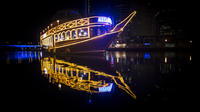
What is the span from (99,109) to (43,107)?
0.74 m

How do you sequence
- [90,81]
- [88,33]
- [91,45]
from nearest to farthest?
[90,81] < [88,33] < [91,45]

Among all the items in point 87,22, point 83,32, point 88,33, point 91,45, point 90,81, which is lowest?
point 90,81

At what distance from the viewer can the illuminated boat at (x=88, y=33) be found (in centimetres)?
1173

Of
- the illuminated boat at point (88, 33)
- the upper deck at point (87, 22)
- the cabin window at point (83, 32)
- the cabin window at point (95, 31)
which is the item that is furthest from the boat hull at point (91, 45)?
the upper deck at point (87, 22)

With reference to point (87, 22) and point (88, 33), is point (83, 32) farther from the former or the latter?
point (87, 22)

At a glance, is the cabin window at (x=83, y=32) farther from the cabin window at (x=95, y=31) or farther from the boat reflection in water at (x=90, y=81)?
the boat reflection in water at (x=90, y=81)

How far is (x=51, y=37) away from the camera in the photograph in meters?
15.3

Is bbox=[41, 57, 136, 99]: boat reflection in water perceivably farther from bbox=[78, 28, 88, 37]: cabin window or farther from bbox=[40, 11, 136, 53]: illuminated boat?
bbox=[78, 28, 88, 37]: cabin window

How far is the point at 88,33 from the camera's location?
11.8 metres

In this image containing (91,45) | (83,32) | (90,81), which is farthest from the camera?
(91,45)

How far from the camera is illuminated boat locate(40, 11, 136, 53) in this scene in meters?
11.7

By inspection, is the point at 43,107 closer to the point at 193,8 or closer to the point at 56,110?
the point at 56,110

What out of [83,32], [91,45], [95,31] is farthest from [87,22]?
[91,45]

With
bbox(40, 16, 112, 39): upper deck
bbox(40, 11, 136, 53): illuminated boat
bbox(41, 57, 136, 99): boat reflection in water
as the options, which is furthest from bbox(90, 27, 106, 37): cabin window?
bbox(41, 57, 136, 99): boat reflection in water
